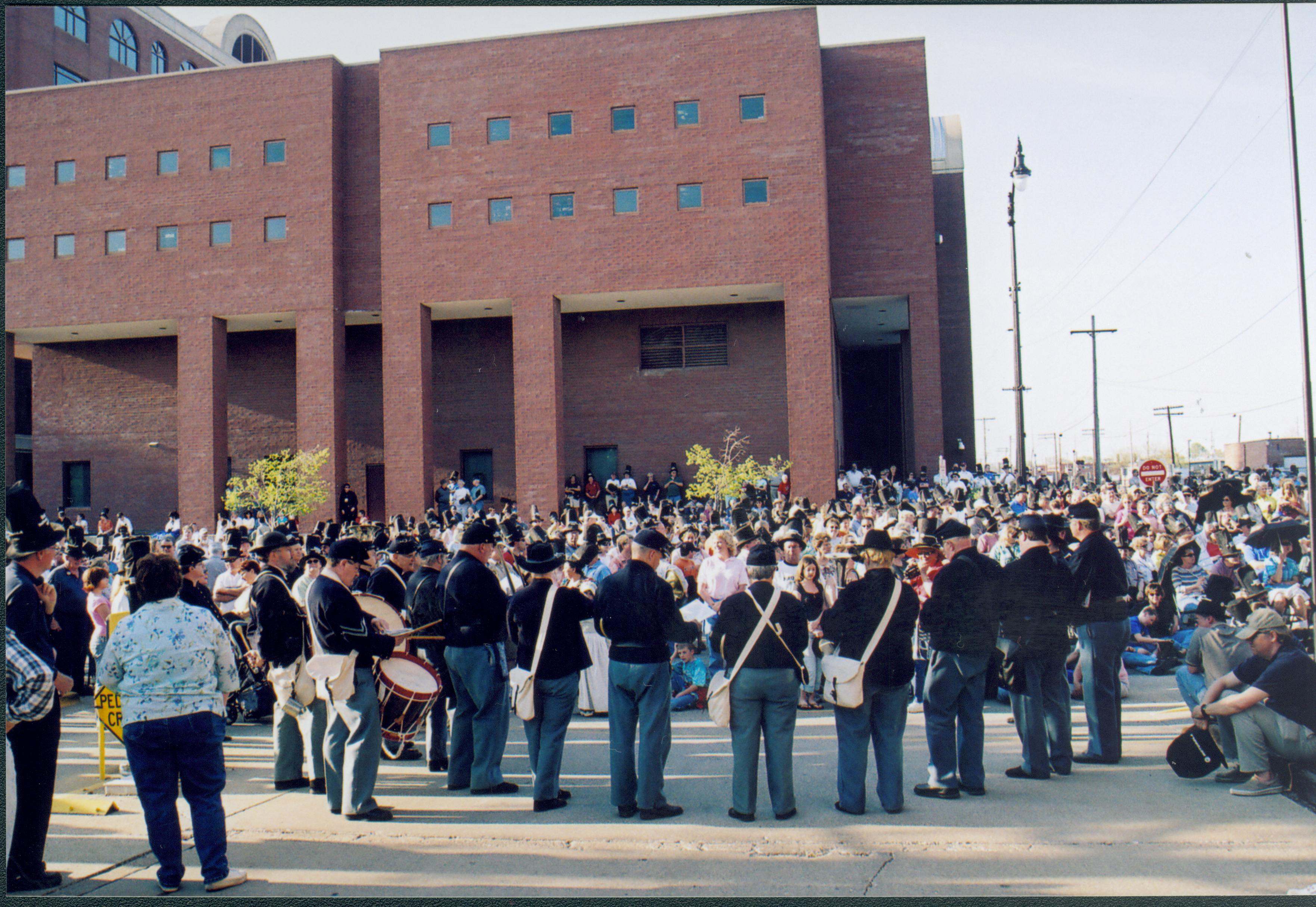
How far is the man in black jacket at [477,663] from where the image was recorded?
6734 millimetres

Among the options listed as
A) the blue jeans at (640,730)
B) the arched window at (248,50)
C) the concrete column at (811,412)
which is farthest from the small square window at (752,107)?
the arched window at (248,50)

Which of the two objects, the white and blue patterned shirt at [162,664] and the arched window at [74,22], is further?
the arched window at [74,22]

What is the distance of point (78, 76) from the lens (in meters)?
41.7

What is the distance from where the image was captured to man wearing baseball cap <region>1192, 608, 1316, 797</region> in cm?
616

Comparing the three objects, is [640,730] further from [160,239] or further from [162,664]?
[160,239]

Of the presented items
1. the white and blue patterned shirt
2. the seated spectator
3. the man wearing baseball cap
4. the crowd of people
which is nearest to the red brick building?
the seated spectator

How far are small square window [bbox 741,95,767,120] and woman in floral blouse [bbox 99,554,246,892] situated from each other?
25282 millimetres

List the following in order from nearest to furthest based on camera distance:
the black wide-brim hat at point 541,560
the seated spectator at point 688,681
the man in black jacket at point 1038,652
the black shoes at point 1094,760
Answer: the black wide-brim hat at point 541,560, the man in black jacket at point 1038,652, the black shoes at point 1094,760, the seated spectator at point 688,681

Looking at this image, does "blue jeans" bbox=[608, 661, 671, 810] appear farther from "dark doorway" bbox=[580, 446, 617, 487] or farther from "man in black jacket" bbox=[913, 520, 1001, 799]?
"dark doorway" bbox=[580, 446, 617, 487]

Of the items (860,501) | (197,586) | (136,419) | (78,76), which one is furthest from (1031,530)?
(78,76)

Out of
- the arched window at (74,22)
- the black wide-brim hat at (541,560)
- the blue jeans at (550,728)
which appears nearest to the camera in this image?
the blue jeans at (550,728)

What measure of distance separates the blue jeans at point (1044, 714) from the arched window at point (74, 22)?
155ft

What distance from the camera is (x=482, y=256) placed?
28.8 meters

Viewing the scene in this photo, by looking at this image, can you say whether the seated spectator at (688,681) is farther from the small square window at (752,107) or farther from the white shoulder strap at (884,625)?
the small square window at (752,107)
